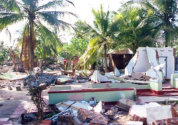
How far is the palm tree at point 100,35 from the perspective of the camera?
16375mm

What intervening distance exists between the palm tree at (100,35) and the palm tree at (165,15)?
4.14 meters

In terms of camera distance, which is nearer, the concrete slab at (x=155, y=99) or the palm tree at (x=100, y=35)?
the concrete slab at (x=155, y=99)

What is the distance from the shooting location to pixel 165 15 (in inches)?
707

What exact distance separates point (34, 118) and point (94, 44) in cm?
1096

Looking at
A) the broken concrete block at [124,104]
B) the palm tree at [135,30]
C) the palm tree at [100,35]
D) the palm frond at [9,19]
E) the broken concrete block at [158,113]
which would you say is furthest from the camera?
the palm tree at [135,30]

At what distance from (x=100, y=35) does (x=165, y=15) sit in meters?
6.32

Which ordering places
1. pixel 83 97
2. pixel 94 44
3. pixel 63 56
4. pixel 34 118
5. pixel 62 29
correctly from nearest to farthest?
pixel 34 118, pixel 83 97, pixel 62 29, pixel 94 44, pixel 63 56

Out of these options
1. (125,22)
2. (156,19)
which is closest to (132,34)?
(125,22)

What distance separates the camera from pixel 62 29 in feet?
46.3

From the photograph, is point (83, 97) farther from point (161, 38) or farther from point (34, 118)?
point (161, 38)

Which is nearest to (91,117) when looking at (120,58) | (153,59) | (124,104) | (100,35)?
(124,104)

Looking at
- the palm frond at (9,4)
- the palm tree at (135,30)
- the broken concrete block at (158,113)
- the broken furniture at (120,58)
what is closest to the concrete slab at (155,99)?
the broken concrete block at (158,113)

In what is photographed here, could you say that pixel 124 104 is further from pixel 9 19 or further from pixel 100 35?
pixel 100 35

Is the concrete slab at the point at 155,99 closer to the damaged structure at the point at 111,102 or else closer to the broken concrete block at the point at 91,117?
the damaged structure at the point at 111,102
